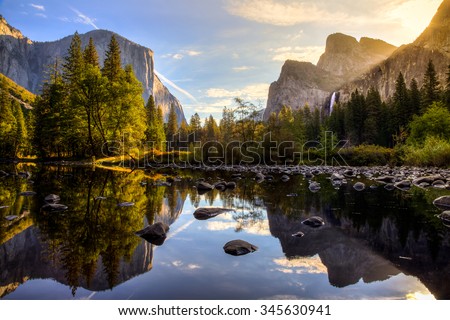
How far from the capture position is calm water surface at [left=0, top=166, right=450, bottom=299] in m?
3.20

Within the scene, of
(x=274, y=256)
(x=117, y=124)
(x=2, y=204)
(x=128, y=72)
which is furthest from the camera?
(x=128, y=72)

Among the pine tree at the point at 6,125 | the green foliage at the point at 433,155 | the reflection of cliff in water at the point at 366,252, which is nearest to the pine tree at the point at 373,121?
the green foliage at the point at 433,155

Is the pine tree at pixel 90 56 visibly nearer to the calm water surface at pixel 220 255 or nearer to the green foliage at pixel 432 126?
the calm water surface at pixel 220 255

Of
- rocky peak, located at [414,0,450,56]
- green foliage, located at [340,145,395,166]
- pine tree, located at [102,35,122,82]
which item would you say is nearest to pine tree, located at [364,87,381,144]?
green foliage, located at [340,145,395,166]

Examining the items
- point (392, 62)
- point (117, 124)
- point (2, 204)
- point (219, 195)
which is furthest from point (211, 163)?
point (392, 62)

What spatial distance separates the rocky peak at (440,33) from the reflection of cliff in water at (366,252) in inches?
5957

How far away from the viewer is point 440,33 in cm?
12625

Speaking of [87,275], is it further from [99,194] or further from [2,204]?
[99,194]

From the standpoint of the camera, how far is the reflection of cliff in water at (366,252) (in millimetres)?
3584

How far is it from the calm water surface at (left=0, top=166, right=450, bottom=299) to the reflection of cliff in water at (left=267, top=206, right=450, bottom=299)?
0.01 metres

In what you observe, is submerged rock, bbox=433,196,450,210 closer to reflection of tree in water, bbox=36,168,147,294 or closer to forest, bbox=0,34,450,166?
reflection of tree in water, bbox=36,168,147,294

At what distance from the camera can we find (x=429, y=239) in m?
4.85
